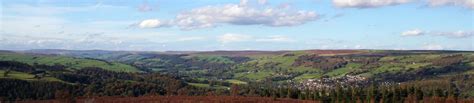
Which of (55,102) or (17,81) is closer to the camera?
(55,102)

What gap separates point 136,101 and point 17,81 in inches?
1976

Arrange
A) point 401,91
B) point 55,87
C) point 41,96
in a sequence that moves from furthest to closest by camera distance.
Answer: point 55,87 < point 41,96 < point 401,91

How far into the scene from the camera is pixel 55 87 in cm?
19312

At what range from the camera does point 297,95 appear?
18325cm

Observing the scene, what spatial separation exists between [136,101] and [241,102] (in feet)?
90.8

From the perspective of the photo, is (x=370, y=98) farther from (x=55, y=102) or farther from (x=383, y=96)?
(x=55, y=102)

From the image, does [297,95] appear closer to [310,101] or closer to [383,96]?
[310,101]

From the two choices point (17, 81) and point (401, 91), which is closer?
point (401, 91)

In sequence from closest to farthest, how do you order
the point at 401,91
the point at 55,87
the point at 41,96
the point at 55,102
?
the point at 55,102, the point at 401,91, the point at 41,96, the point at 55,87

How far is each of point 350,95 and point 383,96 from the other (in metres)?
8.98

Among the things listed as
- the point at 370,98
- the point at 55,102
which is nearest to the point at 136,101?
the point at 55,102

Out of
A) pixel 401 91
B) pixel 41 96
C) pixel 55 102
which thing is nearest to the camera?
pixel 55 102

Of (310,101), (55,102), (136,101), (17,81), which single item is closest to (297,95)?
(310,101)

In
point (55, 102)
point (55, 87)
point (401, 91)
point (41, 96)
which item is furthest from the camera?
point (55, 87)
